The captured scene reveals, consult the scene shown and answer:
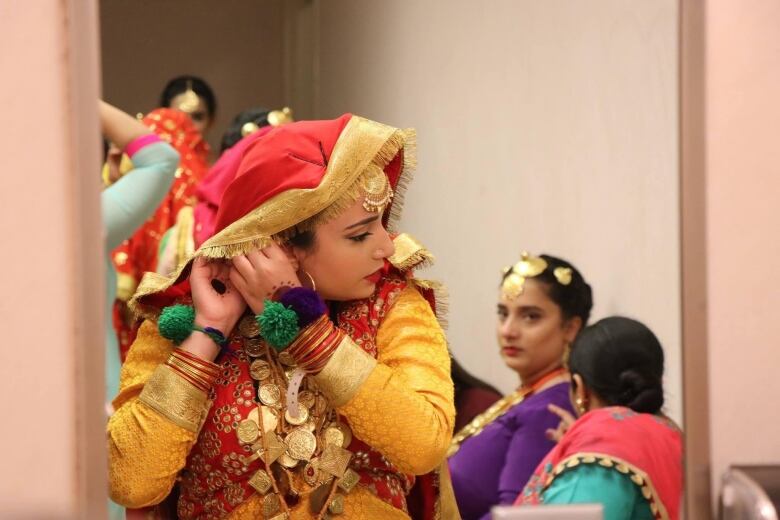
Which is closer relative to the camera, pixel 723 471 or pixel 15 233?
pixel 15 233

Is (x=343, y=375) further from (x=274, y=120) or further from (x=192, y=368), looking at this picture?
(x=274, y=120)

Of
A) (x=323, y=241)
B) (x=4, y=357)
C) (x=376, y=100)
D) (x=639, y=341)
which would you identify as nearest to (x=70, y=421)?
(x=4, y=357)

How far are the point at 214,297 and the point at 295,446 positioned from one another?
0.16 metres

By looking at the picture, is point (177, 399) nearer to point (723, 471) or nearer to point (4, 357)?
point (4, 357)

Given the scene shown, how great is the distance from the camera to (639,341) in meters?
1.28

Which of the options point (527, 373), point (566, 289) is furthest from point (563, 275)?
point (527, 373)

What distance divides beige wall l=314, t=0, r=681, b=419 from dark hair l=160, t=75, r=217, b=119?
0.37ft

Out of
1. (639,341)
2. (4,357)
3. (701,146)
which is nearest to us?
(4,357)

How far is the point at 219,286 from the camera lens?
3.93 ft

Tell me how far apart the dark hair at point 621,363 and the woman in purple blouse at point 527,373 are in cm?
3

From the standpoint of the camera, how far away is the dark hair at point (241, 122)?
1.21 m

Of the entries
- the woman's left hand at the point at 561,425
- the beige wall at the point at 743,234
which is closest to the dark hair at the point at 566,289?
the woman's left hand at the point at 561,425

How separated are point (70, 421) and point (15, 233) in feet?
0.55

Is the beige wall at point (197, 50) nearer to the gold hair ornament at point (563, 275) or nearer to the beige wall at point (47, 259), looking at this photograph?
the beige wall at point (47, 259)
